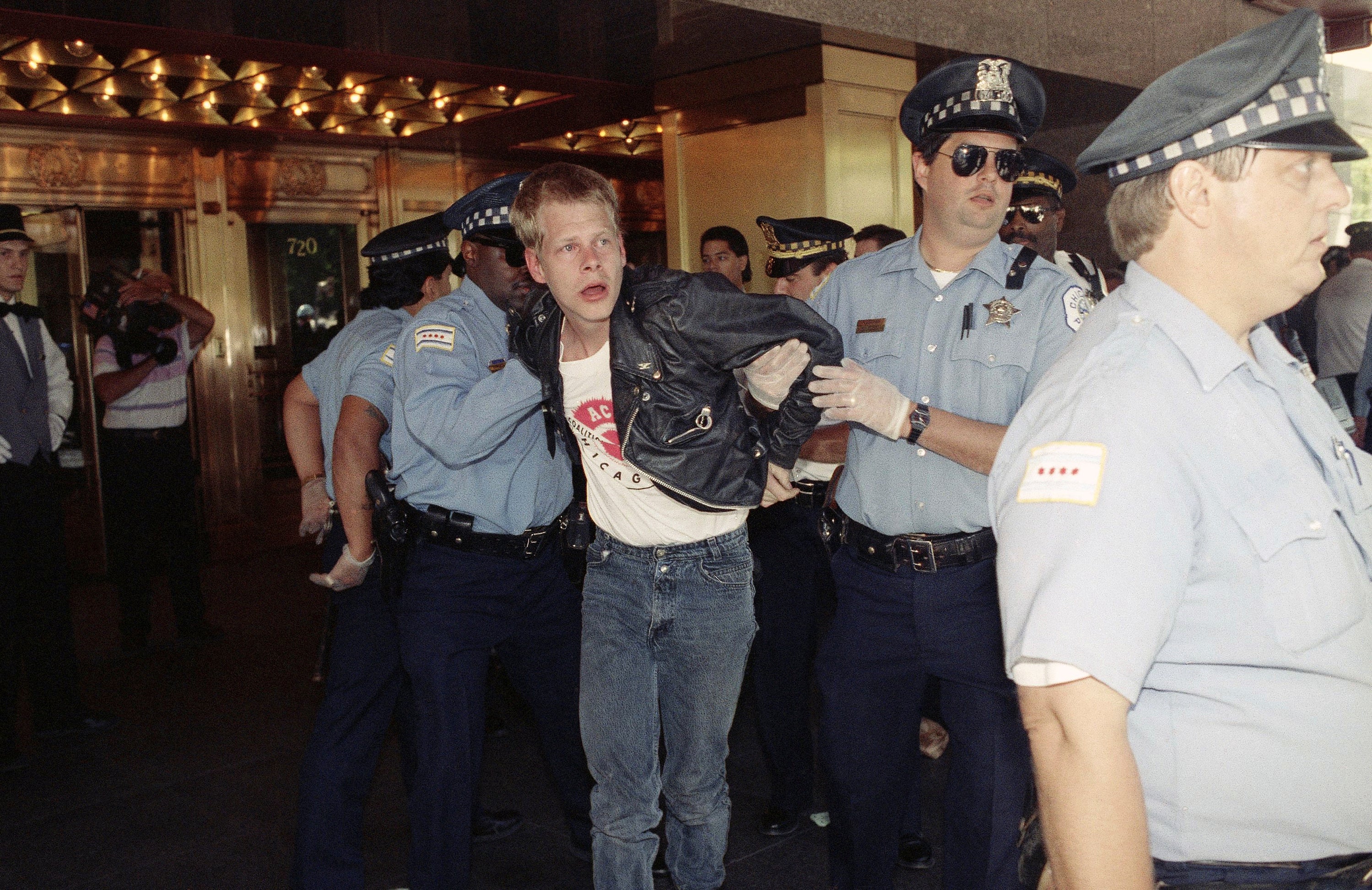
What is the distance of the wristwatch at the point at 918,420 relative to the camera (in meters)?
2.49

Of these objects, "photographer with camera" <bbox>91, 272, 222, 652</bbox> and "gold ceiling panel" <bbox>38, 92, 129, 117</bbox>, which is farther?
→ "gold ceiling panel" <bbox>38, 92, 129, 117</bbox>

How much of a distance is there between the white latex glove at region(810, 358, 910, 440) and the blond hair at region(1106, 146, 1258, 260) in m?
0.99

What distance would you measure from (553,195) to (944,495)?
1098 mm

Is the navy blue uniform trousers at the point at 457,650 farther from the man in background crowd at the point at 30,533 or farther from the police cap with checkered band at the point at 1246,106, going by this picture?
the man in background crowd at the point at 30,533

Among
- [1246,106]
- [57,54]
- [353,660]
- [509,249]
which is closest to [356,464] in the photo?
[353,660]

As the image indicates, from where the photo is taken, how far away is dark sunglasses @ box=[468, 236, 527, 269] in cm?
313

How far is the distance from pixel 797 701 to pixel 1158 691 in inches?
99.2

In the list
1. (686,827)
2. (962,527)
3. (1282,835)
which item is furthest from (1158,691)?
(686,827)

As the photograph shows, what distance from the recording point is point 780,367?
251cm

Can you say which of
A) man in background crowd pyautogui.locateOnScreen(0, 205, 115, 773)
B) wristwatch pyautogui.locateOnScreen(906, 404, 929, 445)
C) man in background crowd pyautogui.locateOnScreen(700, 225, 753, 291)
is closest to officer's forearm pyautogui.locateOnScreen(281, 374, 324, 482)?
man in background crowd pyautogui.locateOnScreen(0, 205, 115, 773)

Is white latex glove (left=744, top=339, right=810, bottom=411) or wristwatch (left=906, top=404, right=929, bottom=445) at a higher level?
white latex glove (left=744, top=339, right=810, bottom=411)

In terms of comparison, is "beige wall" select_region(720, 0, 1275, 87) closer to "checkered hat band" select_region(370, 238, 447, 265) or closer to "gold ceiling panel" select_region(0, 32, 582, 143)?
"checkered hat band" select_region(370, 238, 447, 265)

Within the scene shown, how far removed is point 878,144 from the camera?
268 inches

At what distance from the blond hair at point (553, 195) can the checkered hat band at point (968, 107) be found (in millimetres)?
795
